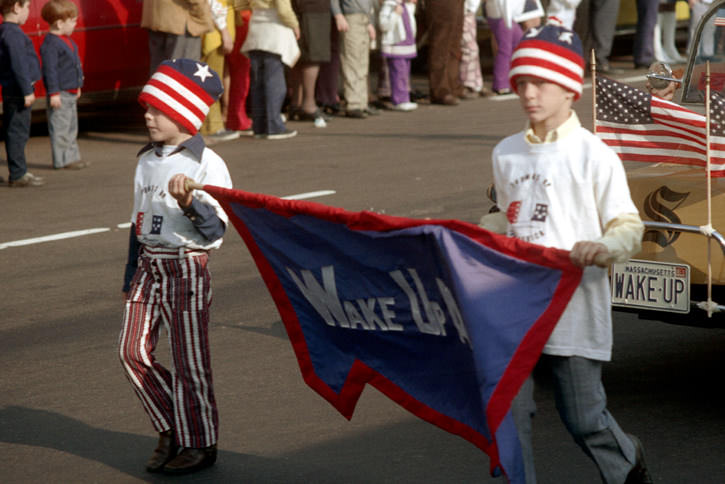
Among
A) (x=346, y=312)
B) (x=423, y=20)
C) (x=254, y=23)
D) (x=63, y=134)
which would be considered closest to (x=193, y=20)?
(x=254, y=23)

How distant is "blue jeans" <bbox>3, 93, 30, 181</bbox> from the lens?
39.4ft

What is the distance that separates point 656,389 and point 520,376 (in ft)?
6.93

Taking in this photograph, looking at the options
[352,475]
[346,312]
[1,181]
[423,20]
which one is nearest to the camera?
[346,312]

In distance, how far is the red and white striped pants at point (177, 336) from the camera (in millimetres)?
5039

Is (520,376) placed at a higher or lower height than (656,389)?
higher

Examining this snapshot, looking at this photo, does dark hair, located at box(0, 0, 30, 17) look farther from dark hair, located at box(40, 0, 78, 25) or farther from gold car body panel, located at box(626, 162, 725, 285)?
gold car body panel, located at box(626, 162, 725, 285)

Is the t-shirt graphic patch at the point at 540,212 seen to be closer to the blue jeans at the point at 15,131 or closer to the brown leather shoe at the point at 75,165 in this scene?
the blue jeans at the point at 15,131

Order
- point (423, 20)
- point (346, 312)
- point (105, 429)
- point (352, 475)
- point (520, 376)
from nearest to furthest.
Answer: point (520, 376)
point (346, 312)
point (352, 475)
point (105, 429)
point (423, 20)

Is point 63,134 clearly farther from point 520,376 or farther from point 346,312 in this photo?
point 520,376

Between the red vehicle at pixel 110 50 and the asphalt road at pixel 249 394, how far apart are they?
376 centimetres

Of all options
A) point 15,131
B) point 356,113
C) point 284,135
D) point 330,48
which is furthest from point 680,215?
point 356,113

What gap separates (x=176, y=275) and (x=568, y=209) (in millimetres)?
1724

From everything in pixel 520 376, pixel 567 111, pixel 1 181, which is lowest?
pixel 1 181

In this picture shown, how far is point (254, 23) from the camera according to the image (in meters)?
14.3
